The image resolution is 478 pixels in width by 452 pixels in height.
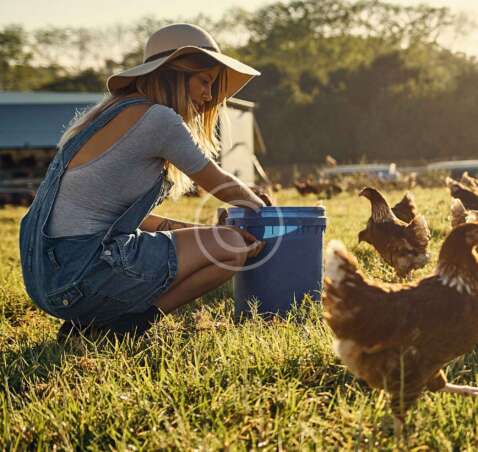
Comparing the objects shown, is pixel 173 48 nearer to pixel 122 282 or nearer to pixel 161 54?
pixel 161 54

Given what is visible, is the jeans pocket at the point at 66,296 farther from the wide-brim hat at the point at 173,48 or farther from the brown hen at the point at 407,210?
the brown hen at the point at 407,210

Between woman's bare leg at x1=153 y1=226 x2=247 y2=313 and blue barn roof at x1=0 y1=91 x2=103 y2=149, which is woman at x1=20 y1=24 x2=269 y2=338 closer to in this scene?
woman's bare leg at x1=153 y1=226 x2=247 y2=313

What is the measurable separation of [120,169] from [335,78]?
101ft

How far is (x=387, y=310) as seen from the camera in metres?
Result: 2.16

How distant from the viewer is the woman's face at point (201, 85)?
10.7 feet

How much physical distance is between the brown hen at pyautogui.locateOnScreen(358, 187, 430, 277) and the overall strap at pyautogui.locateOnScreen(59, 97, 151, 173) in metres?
2.15

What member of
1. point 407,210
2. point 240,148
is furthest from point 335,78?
point 407,210

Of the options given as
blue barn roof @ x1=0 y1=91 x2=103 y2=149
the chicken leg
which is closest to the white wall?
blue barn roof @ x1=0 y1=91 x2=103 y2=149

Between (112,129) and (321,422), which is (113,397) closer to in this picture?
(321,422)

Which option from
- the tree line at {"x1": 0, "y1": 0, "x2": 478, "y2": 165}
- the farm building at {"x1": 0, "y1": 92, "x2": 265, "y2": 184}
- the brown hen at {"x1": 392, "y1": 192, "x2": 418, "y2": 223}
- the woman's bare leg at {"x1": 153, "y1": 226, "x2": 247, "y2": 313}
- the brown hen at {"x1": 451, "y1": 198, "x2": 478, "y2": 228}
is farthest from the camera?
the tree line at {"x1": 0, "y1": 0, "x2": 478, "y2": 165}

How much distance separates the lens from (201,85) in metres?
3.28

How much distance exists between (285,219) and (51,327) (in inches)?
59.1

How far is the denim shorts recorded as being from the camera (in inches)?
123

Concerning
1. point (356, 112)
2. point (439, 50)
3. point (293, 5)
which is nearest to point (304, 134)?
point (356, 112)
